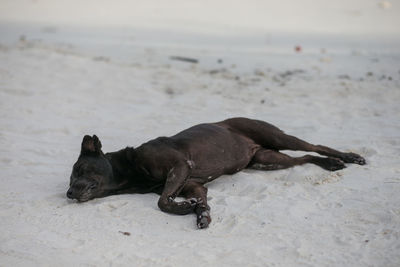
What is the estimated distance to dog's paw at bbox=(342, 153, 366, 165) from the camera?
212 inches

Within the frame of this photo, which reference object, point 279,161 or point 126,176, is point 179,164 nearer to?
point 126,176

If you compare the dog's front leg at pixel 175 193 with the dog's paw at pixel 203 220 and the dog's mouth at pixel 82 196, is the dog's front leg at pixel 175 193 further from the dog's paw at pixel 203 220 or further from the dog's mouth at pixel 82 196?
the dog's mouth at pixel 82 196

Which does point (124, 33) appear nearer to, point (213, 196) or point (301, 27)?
point (301, 27)

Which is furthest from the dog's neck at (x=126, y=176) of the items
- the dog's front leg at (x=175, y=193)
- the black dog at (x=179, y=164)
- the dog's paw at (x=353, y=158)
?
the dog's paw at (x=353, y=158)

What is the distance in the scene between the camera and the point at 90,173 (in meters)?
4.70

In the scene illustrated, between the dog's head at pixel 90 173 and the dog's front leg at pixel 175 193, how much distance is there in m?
0.67

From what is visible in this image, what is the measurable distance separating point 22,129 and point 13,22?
11.2 meters

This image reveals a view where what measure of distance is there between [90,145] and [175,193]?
3.33 ft

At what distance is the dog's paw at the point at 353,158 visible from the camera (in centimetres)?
Result: 537

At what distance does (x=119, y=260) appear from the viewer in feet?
11.2

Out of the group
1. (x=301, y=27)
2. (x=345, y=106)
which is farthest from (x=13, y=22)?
(x=345, y=106)

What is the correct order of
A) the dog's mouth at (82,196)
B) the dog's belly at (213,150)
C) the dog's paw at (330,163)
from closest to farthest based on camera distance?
the dog's mouth at (82,196) < the dog's belly at (213,150) < the dog's paw at (330,163)

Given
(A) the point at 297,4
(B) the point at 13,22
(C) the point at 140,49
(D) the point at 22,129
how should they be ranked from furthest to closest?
(A) the point at 297,4 < (B) the point at 13,22 < (C) the point at 140,49 < (D) the point at 22,129

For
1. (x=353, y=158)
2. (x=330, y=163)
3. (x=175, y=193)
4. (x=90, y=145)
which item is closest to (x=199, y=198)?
(x=175, y=193)
